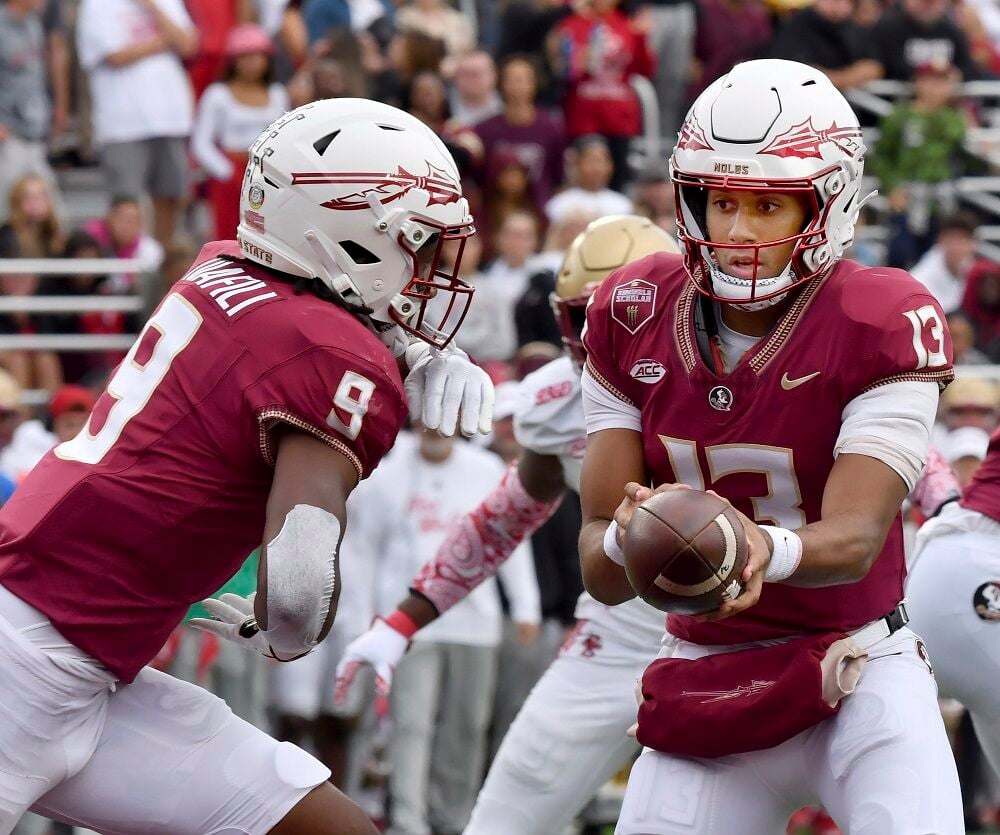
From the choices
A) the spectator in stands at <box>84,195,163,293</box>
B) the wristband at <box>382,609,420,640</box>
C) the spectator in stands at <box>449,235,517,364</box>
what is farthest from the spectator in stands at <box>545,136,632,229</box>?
the wristband at <box>382,609,420,640</box>

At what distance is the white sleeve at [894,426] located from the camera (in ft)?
11.0

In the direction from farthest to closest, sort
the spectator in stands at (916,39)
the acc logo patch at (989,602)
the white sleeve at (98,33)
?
1. the spectator in stands at (916,39)
2. the white sleeve at (98,33)
3. the acc logo patch at (989,602)

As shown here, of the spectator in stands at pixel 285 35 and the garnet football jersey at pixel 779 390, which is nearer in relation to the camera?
the garnet football jersey at pixel 779 390

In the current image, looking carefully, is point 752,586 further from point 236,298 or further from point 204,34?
point 204,34

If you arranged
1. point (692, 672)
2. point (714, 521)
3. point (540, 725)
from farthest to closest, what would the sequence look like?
point (540, 725) < point (692, 672) < point (714, 521)

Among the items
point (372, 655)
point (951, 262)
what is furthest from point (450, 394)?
point (951, 262)

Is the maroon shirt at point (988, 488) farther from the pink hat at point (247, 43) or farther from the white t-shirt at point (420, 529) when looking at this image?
the pink hat at point (247, 43)

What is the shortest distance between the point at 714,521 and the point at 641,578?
17cm

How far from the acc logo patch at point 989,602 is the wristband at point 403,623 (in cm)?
143

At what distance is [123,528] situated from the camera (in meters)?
3.53

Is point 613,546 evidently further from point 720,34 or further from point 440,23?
point 720,34

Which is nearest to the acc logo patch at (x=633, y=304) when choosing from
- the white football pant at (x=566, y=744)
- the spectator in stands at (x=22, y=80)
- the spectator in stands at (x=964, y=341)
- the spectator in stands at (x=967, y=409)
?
the white football pant at (x=566, y=744)

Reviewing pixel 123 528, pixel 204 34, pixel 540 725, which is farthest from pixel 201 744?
pixel 204 34

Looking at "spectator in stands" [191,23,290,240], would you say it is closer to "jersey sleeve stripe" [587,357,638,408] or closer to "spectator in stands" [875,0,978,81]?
"spectator in stands" [875,0,978,81]
